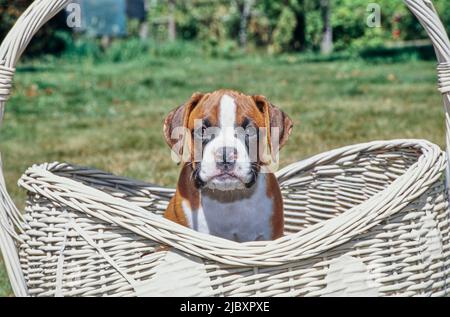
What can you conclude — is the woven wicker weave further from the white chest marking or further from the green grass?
the green grass

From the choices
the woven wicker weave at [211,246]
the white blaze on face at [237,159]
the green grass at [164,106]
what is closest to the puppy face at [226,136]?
the white blaze on face at [237,159]

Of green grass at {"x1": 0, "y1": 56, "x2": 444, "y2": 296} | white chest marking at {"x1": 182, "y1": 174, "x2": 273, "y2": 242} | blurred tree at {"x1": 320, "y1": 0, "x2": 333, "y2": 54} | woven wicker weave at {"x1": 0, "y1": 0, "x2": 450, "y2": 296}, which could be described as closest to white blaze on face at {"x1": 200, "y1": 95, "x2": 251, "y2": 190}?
white chest marking at {"x1": 182, "y1": 174, "x2": 273, "y2": 242}

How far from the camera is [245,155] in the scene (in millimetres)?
2137

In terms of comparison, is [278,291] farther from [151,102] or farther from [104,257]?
Result: [151,102]

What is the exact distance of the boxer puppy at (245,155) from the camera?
→ 2170 millimetres

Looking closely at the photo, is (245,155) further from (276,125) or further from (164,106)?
(164,106)

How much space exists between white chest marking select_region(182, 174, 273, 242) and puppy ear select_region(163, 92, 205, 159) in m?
0.17

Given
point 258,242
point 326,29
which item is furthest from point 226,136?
point 326,29

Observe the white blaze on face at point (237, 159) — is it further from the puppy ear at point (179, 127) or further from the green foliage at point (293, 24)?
the green foliage at point (293, 24)

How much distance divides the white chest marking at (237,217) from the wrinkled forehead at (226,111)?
0.20 metres

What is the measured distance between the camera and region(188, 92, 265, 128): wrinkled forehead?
2168 millimetres

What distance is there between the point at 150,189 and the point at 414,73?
6751 millimetres

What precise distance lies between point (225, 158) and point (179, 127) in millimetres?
235

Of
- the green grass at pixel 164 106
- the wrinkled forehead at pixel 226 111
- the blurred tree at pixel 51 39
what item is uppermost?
the blurred tree at pixel 51 39
